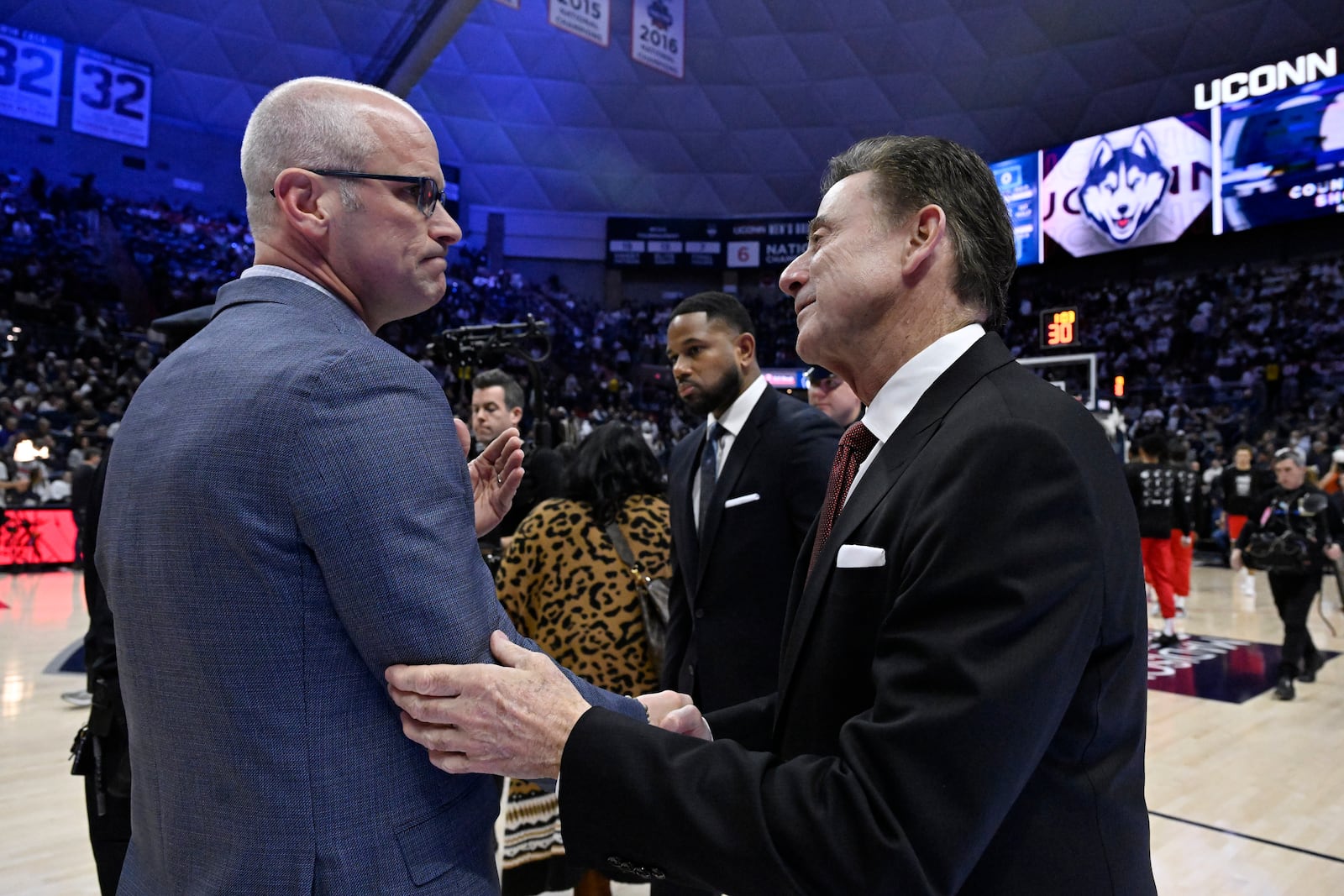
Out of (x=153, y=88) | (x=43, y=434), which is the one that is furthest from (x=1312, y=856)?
(x=153, y=88)

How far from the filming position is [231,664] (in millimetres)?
1006

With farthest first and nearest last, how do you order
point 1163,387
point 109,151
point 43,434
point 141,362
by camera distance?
point 109,151, point 1163,387, point 141,362, point 43,434

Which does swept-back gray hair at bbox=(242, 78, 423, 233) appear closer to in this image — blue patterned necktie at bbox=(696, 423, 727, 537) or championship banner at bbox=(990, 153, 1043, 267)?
blue patterned necktie at bbox=(696, 423, 727, 537)

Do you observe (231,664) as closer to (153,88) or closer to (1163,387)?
(1163,387)

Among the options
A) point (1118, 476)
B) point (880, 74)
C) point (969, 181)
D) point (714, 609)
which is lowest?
point (714, 609)

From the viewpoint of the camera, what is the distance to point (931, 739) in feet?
2.92

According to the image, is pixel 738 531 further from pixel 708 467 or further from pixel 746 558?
pixel 708 467

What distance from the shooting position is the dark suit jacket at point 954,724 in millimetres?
893

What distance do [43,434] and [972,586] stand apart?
532 inches

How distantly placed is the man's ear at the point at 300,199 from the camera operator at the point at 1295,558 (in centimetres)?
662

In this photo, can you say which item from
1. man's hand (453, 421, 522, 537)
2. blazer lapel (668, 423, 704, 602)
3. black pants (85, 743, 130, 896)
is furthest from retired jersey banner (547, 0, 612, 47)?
black pants (85, 743, 130, 896)

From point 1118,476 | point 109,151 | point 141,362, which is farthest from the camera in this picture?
point 109,151

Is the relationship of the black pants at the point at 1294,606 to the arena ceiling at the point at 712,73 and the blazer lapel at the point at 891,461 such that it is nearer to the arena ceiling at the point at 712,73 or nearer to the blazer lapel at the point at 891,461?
the blazer lapel at the point at 891,461

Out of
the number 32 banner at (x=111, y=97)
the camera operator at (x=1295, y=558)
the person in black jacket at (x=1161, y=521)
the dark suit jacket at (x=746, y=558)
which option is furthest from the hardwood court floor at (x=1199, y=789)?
the number 32 banner at (x=111, y=97)
